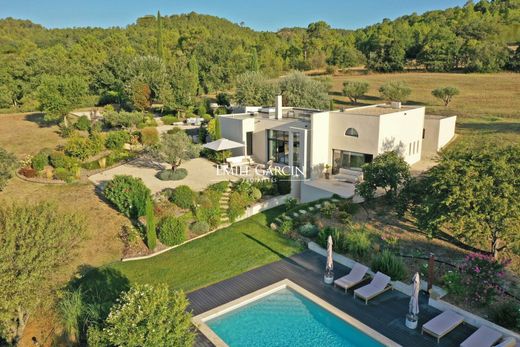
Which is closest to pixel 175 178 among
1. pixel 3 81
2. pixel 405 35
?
pixel 3 81

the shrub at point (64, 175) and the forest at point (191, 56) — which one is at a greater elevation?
the forest at point (191, 56)

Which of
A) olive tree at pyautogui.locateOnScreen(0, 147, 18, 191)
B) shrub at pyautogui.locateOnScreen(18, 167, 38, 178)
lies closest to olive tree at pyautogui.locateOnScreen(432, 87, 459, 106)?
shrub at pyautogui.locateOnScreen(18, 167, 38, 178)

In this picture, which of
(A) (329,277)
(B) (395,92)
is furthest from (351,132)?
(B) (395,92)

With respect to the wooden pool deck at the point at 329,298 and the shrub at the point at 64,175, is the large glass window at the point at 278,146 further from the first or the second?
the shrub at the point at 64,175

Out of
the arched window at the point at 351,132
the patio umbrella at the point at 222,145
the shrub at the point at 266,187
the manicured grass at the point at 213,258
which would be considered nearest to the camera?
the manicured grass at the point at 213,258

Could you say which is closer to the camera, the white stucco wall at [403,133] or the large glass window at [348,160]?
the white stucco wall at [403,133]

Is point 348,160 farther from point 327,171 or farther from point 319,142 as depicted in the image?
point 319,142

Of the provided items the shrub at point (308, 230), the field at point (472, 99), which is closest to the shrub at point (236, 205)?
the shrub at point (308, 230)
